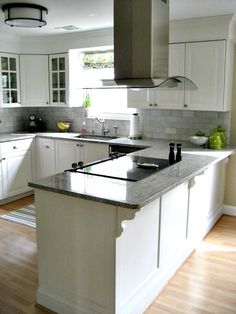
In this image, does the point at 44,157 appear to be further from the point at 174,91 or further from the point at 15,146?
the point at 174,91

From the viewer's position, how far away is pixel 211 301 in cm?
259

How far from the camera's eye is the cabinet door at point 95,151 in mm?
4453

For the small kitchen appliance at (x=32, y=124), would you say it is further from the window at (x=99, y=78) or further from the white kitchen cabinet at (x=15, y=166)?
the window at (x=99, y=78)

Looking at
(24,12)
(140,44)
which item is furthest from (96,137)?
(140,44)

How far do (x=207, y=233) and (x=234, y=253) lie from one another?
1.61 ft

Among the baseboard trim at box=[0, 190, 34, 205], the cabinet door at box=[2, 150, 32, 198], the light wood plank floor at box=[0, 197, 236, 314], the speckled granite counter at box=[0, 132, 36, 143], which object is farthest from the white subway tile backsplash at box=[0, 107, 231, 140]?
the light wood plank floor at box=[0, 197, 236, 314]

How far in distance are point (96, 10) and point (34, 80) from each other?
2.14 metres

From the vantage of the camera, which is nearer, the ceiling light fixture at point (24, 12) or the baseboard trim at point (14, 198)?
the ceiling light fixture at point (24, 12)

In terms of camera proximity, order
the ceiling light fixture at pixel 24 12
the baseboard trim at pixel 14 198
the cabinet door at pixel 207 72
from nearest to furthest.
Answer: the ceiling light fixture at pixel 24 12 < the cabinet door at pixel 207 72 < the baseboard trim at pixel 14 198

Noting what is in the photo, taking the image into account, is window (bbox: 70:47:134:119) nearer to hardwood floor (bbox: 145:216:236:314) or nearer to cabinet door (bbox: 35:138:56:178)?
cabinet door (bbox: 35:138:56:178)

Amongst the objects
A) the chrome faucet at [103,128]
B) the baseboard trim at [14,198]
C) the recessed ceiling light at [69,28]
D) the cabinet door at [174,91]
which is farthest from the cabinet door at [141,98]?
the baseboard trim at [14,198]

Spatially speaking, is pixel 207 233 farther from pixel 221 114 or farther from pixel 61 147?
pixel 61 147

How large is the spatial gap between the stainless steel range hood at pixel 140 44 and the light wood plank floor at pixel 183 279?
1.66 meters

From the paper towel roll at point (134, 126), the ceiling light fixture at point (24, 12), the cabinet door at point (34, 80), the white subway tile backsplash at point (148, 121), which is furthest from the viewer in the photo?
the cabinet door at point (34, 80)
